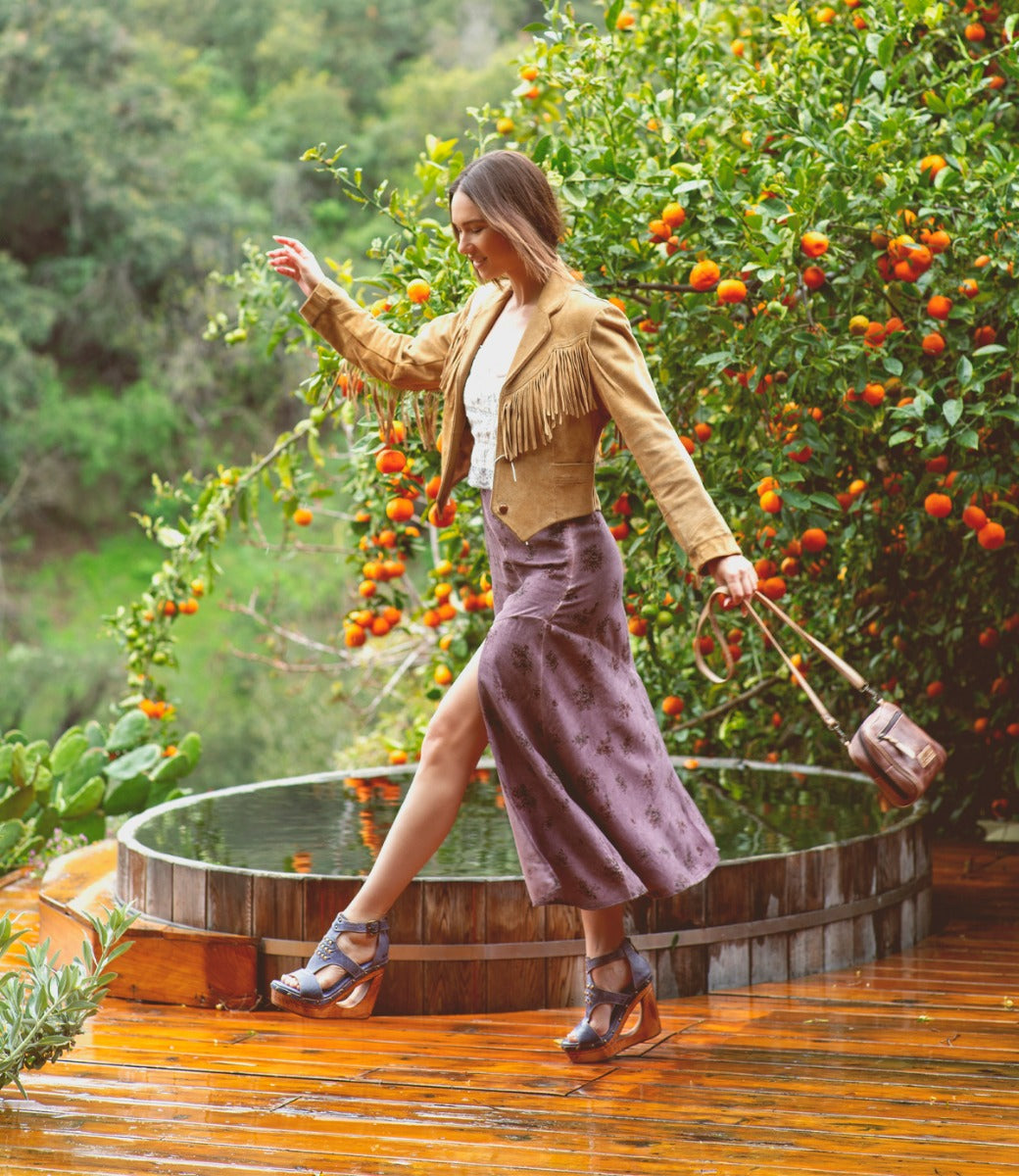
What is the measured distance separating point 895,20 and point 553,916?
1.93 m

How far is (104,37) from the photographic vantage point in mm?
18109

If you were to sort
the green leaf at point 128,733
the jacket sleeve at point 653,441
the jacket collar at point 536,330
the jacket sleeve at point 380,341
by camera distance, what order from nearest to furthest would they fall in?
the jacket sleeve at point 653,441 < the jacket collar at point 536,330 < the jacket sleeve at point 380,341 < the green leaf at point 128,733

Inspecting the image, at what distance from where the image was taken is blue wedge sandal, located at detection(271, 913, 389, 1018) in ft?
7.63

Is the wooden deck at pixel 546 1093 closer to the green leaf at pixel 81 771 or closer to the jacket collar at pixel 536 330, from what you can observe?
the jacket collar at pixel 536 330

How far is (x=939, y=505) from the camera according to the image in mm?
3119

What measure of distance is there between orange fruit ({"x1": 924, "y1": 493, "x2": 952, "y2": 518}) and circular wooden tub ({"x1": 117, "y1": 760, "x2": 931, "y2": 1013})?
683 mm

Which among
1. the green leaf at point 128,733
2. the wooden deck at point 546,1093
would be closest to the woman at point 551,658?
the wooden deck at point 546,1093

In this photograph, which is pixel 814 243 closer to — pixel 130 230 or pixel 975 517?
pixel 975 517

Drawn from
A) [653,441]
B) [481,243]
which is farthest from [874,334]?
[481,243]

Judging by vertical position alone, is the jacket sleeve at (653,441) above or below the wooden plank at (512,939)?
above

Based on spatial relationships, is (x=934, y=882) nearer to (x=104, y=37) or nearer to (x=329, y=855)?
(x=329, y=855)

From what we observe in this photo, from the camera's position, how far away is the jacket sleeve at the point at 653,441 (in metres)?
2.27

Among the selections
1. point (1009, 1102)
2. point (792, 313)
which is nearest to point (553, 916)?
point (1009, 1102)

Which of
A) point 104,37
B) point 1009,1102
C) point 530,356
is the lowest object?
point 1009,1102
